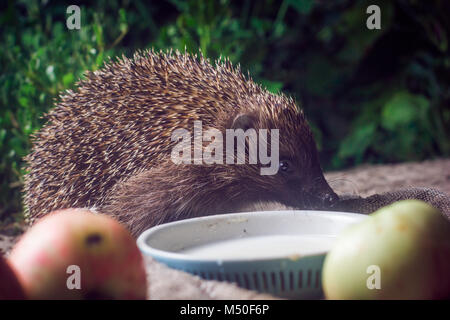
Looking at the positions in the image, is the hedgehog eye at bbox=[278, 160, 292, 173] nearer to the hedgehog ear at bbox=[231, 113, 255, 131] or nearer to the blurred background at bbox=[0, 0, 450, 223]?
the hedgehog ear at bbox=[231, 113, 255, 131]

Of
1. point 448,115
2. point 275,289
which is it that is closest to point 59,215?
point 275,289

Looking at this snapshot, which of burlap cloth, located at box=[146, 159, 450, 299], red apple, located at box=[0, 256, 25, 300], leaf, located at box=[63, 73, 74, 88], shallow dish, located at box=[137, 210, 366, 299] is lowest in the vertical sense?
burlap cloth, located at box=[146, 159, 450, 299]

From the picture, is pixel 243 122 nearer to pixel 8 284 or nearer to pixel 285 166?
pixel 285 166

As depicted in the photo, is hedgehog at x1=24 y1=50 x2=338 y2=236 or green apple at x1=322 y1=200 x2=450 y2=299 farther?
hedgehog at x1=24 y1=50 x2=338 y2=236

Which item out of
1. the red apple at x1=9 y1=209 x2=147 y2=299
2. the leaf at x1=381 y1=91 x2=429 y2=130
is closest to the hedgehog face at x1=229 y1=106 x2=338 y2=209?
the red apple at x1=9 y1=209 x2=147 y2=299

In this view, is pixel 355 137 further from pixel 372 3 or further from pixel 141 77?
pixel 141 77

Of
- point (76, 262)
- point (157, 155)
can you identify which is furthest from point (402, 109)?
point (76, 262)

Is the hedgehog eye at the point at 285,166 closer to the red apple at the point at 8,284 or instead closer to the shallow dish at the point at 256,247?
the shallow dish at the point at 256,247
